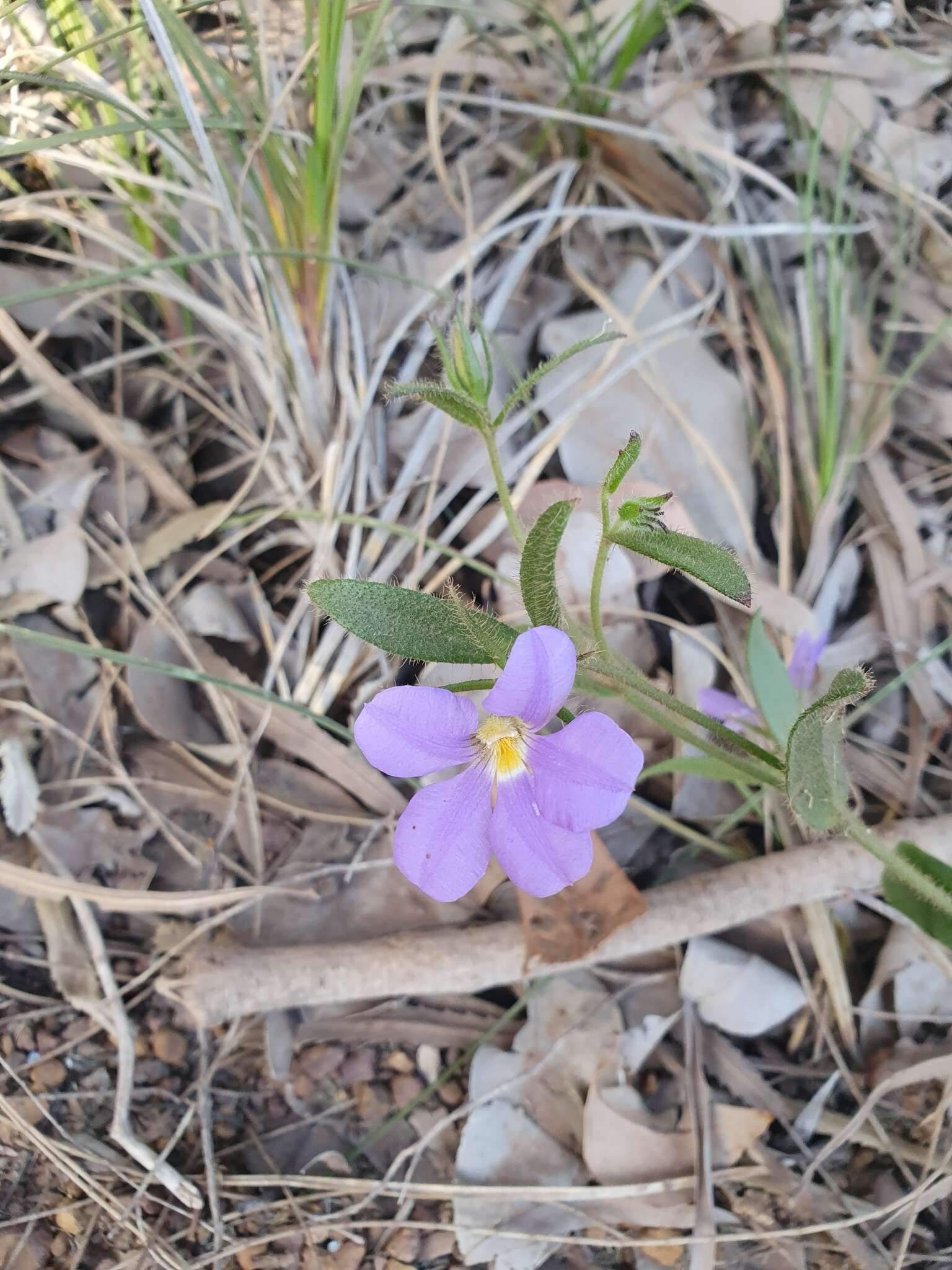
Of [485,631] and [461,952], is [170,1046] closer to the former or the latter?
[461,952]

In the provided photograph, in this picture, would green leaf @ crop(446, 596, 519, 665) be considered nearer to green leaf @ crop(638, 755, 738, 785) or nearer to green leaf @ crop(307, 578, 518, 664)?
green leaf @ crop(307, 578, 518, 664)

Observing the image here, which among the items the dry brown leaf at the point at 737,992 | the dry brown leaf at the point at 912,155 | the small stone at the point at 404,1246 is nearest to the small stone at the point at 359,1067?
the small stone at the point at 404,1246

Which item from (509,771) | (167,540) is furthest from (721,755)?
(167,540)

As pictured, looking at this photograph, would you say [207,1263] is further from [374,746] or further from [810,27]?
[810,27]

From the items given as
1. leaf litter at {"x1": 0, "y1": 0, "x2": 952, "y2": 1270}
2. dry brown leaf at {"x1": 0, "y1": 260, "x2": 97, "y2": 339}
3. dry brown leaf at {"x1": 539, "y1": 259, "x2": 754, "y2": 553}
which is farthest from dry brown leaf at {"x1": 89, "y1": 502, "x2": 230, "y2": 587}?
dry brown leaf at {"x1": 539, "y1": 259, "x2": 754, "y2": 553}

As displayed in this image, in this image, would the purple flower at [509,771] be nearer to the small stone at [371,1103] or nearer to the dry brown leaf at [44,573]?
the small stone at [371,1103]
